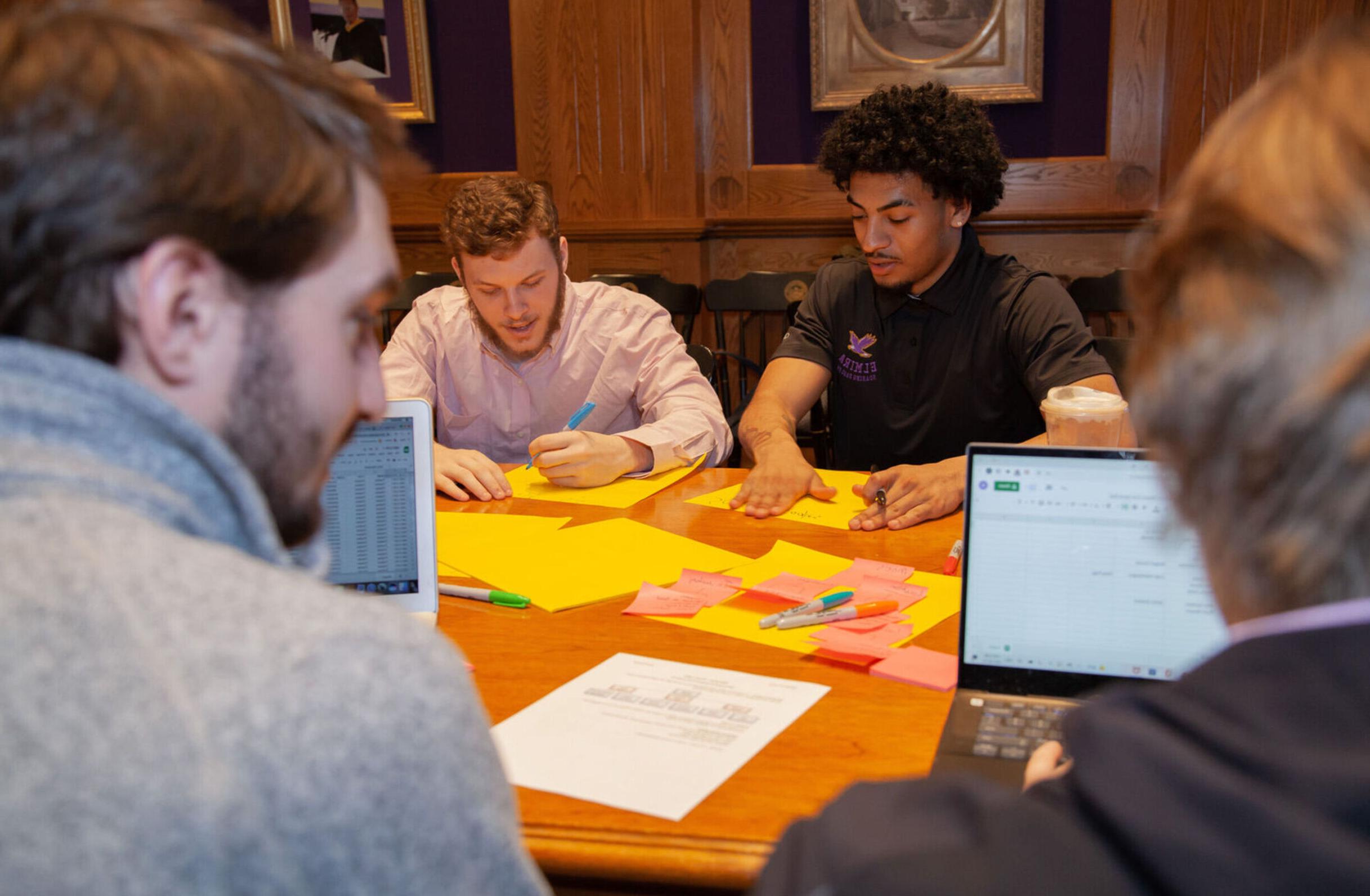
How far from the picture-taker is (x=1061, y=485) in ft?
3.56

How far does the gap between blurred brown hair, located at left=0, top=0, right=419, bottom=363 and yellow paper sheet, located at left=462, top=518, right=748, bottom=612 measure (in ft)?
2.98

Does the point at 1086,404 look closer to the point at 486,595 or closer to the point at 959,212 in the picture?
the point at 486,595

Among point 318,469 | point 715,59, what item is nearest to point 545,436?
point 318,469

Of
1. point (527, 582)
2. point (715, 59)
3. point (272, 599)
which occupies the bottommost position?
point (527, 582)

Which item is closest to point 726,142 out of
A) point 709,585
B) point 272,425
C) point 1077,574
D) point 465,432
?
point 465,432

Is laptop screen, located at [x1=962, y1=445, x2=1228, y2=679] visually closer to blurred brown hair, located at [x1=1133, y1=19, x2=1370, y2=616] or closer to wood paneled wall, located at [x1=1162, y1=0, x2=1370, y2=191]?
blurred brown hair, located at [x1=1133, y1=19, x2=1370, y2=616]

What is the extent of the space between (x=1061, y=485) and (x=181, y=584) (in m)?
0.84

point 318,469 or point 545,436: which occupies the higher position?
point 318,469

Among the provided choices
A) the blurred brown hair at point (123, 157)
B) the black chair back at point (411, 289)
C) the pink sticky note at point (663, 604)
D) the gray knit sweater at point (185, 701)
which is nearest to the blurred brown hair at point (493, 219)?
the pink sticky note at point (663, 604)

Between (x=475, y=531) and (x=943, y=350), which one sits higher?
(x=943, y=350)

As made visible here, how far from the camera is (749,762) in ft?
3.39

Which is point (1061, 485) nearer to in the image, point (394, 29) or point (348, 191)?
point (348, 191)

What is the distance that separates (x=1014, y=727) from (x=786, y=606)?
428 millimetres

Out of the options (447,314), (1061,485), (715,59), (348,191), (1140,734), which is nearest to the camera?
(1140,734)
